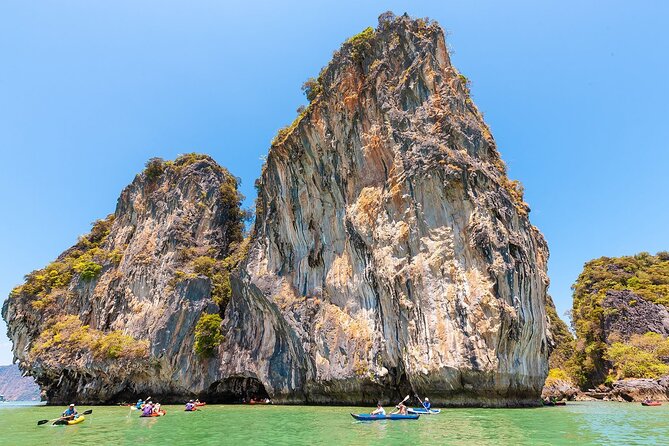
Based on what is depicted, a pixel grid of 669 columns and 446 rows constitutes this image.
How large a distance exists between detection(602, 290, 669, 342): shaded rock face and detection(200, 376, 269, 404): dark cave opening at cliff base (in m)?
32.9

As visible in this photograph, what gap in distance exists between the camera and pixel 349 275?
28.7 metres

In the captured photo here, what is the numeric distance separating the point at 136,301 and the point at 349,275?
71.4 ft

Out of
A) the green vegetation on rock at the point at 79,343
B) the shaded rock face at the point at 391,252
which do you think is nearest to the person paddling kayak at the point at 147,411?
the shaded rock face at the point at 391,252

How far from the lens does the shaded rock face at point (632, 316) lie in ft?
131

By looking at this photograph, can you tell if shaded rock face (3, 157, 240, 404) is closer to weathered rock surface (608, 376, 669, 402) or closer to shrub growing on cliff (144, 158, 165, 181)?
shrub growing on cliff (144, 158, 165, 181)

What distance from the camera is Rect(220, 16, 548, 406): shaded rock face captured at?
2272cm

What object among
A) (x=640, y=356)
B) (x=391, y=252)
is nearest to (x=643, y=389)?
(x=640, y=356)

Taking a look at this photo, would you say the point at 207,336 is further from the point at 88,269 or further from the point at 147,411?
the point at 88,269

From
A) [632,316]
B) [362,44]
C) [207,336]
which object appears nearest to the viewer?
Result: [362,44]

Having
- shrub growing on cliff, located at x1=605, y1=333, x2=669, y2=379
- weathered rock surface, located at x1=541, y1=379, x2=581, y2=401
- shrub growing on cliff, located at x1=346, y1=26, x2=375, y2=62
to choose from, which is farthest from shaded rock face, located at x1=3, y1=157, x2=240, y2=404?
shrub growing on cliff, located at x1=605, y1=333, x2=669, y2=379

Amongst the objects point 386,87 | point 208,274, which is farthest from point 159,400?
point 386,87

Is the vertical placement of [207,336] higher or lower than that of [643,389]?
higher

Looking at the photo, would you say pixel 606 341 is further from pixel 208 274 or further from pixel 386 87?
pixel 208 274

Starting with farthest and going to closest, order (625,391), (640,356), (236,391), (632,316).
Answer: (632,316) → (640,356) → (236,391) → (625,391)
